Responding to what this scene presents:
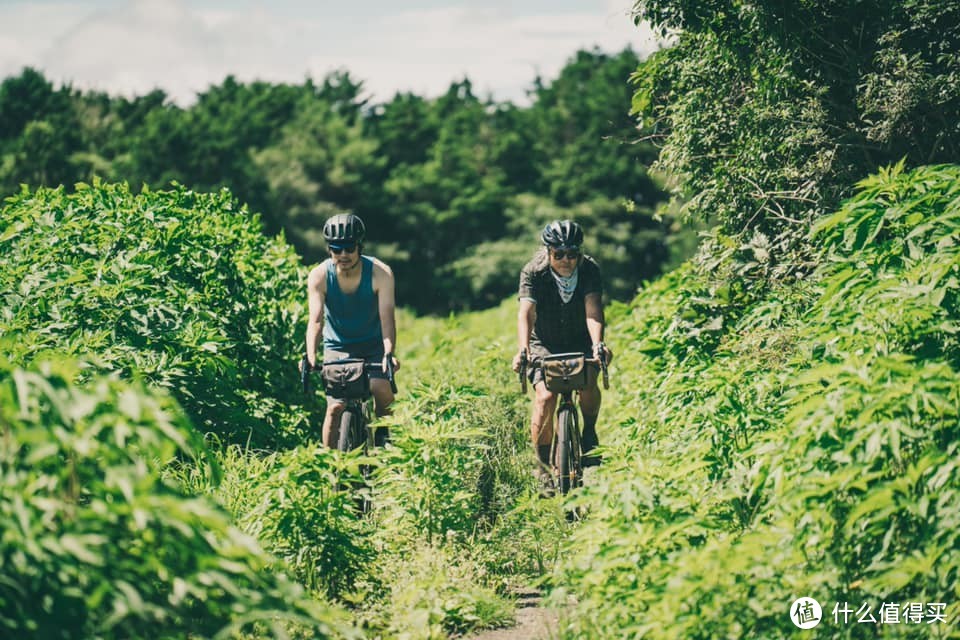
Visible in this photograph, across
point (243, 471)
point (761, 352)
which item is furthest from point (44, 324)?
point (761, 352)

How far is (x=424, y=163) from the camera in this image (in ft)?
185

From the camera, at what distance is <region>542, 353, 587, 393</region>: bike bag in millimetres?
7152

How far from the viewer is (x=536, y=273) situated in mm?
7500

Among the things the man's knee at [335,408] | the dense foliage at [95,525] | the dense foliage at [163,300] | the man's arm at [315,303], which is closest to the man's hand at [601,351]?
the man's knee at [335,408]

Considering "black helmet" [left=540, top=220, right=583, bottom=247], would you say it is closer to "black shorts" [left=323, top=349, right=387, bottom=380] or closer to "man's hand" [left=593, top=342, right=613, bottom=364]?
"man's hand" [left=593, top=342, right=613, bottom=364]

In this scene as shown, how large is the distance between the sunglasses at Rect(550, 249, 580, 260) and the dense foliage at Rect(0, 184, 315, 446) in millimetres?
2522

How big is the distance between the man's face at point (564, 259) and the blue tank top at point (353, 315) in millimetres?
1358

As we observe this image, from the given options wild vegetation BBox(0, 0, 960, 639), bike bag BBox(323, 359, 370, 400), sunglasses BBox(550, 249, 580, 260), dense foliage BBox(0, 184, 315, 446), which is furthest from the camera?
sunglasses BBox(550, 249, 580, 260)

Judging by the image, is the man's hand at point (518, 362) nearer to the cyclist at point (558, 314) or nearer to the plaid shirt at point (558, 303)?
the cyclist at point (558, 314)

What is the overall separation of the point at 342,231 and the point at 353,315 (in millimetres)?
699

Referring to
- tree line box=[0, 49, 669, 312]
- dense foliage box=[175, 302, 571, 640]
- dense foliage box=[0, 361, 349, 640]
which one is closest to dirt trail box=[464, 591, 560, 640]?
dense foliage box=[175, 302, 571, 640]

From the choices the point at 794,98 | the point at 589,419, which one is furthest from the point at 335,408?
the point at 794,98

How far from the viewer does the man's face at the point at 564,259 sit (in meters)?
7.32

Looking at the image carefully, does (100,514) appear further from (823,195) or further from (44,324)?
(823,195)
